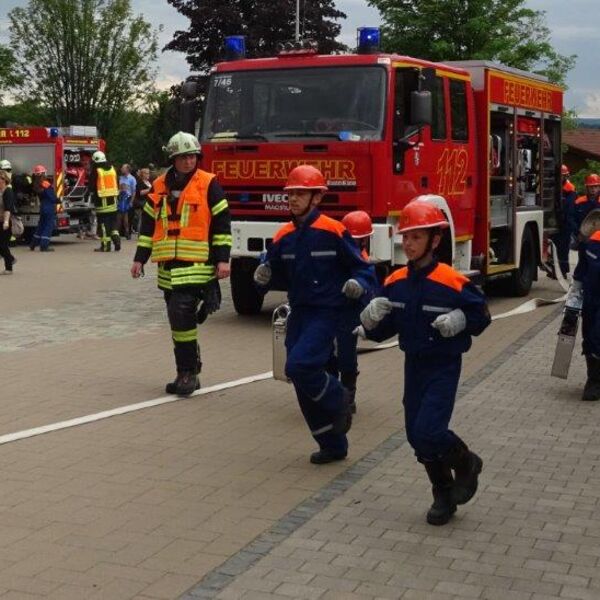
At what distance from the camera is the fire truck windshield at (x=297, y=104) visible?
12.9 metres

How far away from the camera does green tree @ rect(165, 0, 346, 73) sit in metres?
56.4

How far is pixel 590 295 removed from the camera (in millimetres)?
9617

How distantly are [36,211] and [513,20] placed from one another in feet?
79.0

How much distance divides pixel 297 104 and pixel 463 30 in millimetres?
32902

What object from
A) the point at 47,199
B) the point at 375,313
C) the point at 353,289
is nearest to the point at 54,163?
the point at 47,199

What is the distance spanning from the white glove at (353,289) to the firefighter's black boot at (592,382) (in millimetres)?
3188

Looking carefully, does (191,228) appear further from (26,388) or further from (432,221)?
(432,221)

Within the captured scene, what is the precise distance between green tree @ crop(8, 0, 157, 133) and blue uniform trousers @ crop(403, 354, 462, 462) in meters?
49.6

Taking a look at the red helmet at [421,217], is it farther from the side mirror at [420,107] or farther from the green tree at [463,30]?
the green tree at [463,30]

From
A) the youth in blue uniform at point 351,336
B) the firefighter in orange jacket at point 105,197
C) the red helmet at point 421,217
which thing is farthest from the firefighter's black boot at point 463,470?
the firefighter in orange jacket at point 105,197

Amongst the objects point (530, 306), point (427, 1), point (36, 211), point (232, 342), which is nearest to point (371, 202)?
point (232, 342)

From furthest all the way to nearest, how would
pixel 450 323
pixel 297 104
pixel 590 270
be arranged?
pixel 297 104 → pixel 590 270 → pixel 450 323

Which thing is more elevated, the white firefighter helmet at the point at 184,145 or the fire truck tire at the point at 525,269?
the white firefighter helmet at the point at 184,145

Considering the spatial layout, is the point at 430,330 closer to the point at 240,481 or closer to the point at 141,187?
the point at 240,481
